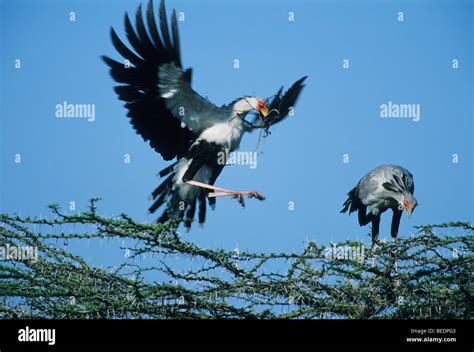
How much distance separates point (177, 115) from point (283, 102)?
3.25 ft

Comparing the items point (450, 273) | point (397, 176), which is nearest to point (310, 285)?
point (450, 273)

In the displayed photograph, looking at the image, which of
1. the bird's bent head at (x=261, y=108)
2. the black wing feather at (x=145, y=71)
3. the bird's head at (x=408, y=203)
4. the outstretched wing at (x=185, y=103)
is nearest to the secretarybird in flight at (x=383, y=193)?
the bird's head at (x=408, y=203)

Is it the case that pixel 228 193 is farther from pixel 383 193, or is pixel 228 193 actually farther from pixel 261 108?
pixel 383 193

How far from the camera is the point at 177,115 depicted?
22.7ft

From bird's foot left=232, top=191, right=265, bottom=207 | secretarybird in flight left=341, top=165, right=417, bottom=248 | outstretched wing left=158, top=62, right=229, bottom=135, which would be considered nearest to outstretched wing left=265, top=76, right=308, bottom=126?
outstretched wing left=158, top=62, right=229, bottom=135

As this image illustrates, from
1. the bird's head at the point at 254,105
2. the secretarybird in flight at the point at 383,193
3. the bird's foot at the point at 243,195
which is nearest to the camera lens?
the bird's foot at the point at 243,195

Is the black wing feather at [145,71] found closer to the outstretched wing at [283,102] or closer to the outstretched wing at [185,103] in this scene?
the outstretched wing at [185,103]

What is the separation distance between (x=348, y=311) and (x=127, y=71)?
2.89 meters

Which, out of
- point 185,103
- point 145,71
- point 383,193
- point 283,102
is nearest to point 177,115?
point 185,103

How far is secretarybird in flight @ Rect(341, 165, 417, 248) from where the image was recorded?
24.9ft

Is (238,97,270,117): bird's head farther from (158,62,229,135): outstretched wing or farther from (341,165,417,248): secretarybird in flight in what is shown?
(341,165,417,248): secretarybird in flight

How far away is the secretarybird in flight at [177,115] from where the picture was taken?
6.51m
